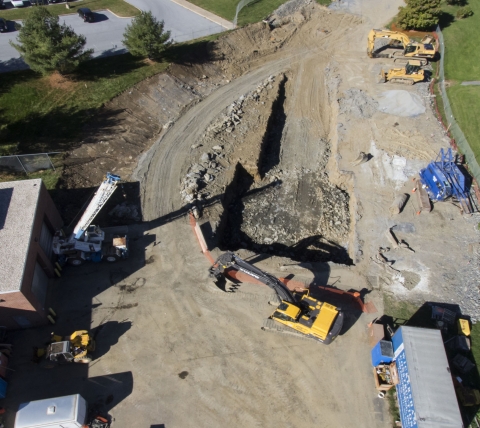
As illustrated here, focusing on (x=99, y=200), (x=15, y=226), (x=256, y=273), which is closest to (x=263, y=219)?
(x=256, y=273)

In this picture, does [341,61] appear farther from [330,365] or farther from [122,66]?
[330,365]

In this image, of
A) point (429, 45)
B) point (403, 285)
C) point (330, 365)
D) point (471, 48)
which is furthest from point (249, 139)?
point (471, 48)

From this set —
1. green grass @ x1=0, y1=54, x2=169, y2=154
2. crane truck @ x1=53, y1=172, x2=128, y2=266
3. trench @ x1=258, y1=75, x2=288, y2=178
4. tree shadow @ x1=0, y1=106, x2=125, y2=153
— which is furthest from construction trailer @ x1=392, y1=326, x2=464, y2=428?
green grass @ x1=0, y1=54, x2=169, y2=154

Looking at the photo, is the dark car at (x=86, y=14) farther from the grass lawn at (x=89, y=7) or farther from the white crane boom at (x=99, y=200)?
the white crane boom at (x=99, y=200)

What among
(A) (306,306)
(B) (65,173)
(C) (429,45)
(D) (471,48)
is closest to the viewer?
(A) (306,306)

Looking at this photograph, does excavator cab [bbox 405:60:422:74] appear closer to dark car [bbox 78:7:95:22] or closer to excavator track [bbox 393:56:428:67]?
excavator track [bbox 393:56:428:67]
